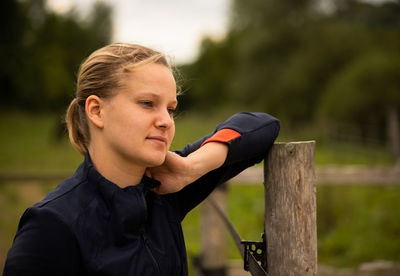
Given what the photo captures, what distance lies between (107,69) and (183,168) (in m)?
0.49

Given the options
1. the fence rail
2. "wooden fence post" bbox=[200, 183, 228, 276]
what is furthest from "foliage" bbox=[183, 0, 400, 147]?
"wooden fence post" bbox=[200, 183, 228, 276]

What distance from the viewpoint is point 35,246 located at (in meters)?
1.04

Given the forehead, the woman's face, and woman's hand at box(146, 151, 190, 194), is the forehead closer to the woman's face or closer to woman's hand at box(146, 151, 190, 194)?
the woman's face

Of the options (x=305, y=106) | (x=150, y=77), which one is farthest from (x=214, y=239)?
(x=305, y=106)

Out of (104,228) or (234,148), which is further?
(234,148)

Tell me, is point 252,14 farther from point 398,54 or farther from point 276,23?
point 398,54

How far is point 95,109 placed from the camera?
4.26 feet

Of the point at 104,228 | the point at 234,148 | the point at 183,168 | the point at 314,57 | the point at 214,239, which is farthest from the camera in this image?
the point at 314,57

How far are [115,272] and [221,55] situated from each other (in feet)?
183

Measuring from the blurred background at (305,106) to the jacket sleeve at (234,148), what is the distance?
361mm

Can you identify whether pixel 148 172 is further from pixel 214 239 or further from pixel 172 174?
pixel 214 239

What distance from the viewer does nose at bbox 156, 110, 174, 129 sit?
1277mm

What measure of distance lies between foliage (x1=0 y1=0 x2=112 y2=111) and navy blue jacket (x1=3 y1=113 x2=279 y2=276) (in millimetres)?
15591

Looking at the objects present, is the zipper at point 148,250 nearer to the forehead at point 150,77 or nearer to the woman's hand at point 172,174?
the woman's hand at point 172,174
